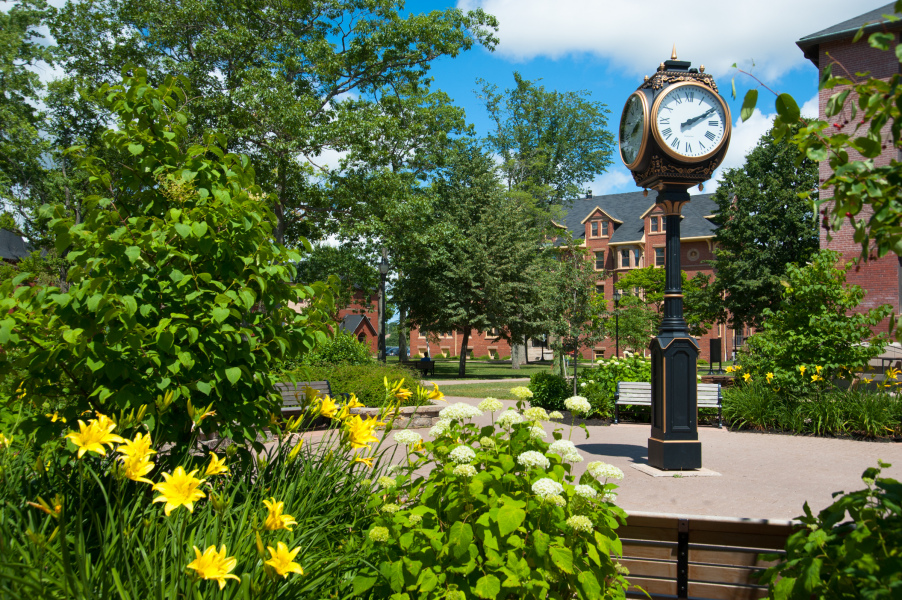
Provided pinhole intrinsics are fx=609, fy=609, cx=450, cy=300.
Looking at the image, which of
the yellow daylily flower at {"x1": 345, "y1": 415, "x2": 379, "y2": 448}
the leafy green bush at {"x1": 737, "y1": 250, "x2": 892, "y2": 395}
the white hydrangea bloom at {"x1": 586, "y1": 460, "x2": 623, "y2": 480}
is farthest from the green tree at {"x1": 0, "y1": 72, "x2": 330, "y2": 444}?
the leafy green bush at {"x1": 737, "y1": 250, "x2": 892, "y2": 395}

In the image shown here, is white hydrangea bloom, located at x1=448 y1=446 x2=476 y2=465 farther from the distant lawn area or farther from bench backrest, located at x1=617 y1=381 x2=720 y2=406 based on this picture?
the distant lawn area

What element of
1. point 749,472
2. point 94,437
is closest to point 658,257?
point 749,472

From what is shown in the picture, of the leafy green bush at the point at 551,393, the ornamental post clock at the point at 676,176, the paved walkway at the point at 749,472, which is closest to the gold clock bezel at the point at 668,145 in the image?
the ornamental post clock at the point at 676,176

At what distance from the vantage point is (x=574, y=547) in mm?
2447

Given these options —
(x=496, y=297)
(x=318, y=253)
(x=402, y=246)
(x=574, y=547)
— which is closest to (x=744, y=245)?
(x=496, y=297)

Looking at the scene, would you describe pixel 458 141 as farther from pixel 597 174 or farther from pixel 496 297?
pixel 597 174

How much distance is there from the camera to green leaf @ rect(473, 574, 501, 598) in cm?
214

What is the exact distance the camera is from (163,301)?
2.85 metres

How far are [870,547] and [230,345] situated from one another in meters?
2.48

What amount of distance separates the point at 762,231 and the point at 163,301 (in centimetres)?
3256

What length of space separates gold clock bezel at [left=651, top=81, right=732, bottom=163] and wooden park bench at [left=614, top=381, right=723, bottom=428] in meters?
5.64

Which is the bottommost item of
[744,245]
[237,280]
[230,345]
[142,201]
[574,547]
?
[574,547]

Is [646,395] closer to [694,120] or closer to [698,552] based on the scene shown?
[694,120]

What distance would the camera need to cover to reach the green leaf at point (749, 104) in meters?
1.62
